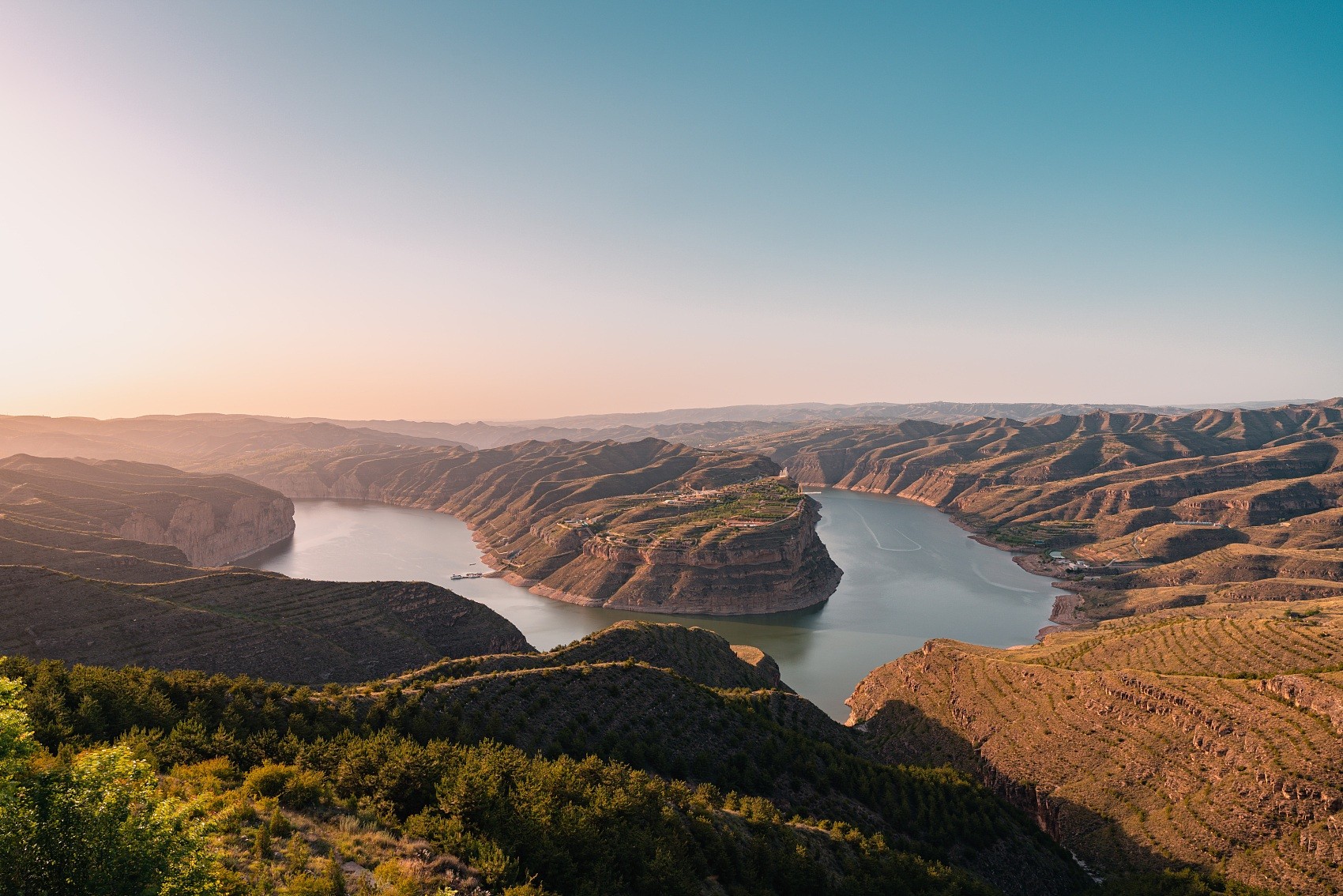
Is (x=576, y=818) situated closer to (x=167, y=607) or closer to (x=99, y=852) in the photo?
(x=99, y=852)

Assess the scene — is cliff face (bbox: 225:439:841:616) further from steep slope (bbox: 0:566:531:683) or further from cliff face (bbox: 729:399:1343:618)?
cliff face (bbox: 729:399:1343:618)

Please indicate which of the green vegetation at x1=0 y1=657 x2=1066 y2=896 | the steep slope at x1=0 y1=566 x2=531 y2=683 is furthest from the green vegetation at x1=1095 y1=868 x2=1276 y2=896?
the steep slope at x1=0 y1=566 x2=531 y2=683

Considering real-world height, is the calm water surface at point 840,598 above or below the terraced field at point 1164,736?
below

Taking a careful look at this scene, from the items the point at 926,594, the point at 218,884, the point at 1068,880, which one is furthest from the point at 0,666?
the point at 926,594

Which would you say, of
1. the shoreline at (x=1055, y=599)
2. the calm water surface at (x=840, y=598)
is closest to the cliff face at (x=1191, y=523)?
the shoreline at (x=1055, y=599)

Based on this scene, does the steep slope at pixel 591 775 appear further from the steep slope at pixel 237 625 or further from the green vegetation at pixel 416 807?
the steep slope at pixel 237 625
